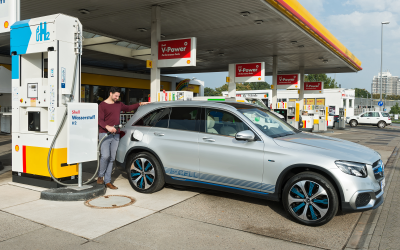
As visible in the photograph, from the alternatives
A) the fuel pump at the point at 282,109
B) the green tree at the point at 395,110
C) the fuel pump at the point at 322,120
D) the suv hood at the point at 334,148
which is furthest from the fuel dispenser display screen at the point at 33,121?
the green tree at the point at 395,110

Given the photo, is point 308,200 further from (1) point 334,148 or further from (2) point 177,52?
(2) point 177,52

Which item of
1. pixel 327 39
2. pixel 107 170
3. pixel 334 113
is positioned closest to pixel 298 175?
pixel 107 170

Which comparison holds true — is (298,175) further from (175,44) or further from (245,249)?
(175,44)

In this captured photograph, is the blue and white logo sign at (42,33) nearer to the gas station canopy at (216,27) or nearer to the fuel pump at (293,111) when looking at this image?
the gas station canopy at (216,27)

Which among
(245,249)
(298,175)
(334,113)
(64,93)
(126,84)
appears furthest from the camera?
(334,113)

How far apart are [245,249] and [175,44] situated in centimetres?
783

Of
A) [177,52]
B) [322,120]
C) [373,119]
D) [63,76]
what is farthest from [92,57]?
[373,119]

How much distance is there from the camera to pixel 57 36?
5773 mm

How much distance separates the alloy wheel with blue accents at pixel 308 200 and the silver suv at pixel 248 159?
13mm

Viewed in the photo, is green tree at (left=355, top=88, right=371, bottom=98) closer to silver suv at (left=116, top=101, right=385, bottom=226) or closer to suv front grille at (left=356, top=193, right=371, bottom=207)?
silver suv at (left=116, top=101, right=385, bottom=226)

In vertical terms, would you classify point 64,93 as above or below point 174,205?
above

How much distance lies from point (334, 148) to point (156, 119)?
3.04 metres

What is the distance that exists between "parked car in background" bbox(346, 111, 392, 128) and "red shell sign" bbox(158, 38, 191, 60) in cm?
2658

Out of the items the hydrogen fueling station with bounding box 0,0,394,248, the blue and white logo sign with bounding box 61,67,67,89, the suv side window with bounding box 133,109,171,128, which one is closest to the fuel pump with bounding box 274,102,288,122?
the hydrogen fueling station with bounding box 0,0,394,248
